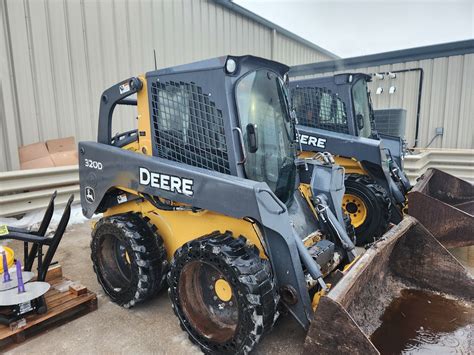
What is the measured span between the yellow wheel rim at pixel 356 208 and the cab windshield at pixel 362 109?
1032 mm

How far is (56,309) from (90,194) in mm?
1038

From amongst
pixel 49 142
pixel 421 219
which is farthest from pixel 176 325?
pixel 49 142

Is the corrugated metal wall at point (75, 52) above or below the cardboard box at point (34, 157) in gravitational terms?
above

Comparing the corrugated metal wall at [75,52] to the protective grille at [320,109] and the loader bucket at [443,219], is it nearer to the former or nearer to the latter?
the protective grille at [320,109]

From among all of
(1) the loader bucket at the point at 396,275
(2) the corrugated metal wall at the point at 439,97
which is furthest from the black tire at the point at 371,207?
(2) the corrugated metal wall at the point at 439,97

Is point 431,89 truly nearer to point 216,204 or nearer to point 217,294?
point 216,204

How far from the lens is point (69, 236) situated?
5031mm

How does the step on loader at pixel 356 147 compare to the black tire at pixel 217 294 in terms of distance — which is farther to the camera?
the step on loader at pixel 356 147

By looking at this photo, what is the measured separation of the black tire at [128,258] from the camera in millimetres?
2795

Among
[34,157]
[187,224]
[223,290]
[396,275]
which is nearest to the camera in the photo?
[223,290]

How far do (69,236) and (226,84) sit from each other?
3.89 meters

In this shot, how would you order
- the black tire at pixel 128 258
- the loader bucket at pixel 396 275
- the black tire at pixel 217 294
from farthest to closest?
1. the black tire at pixel 128 258
2. the loader bucket at pixel 396 275
3. the black tire at pixel 217 294

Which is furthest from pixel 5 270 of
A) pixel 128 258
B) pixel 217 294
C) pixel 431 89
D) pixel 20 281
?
pixel 431 89

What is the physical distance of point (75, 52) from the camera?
6254 mm
